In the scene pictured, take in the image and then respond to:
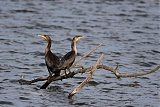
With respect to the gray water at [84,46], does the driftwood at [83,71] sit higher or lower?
higher

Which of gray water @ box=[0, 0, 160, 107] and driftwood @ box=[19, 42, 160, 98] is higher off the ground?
driftwood @ box=[19, 42, 160, 98]

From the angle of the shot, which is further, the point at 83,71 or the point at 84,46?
the point at 84,46

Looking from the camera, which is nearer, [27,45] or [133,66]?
[133,66]

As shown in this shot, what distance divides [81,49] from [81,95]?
7.68m

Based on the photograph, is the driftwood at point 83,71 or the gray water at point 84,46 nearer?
the driftwood at point 83,71

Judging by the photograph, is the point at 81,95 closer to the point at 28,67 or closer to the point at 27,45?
the point at 28,67

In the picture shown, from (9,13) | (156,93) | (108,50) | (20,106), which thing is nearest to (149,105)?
(156,93)

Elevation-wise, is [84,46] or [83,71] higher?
[83,71]

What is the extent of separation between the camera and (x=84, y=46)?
23.3m

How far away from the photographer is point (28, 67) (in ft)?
62.0

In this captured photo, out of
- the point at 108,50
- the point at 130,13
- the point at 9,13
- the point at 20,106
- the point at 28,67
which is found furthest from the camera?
the point at 130,13

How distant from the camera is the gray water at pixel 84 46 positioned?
14.9 meters

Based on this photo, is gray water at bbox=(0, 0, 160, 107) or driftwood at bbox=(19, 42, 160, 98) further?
gray water at bbox=(0, 0, 160, 107)

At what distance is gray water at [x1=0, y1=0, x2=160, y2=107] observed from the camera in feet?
48.8
